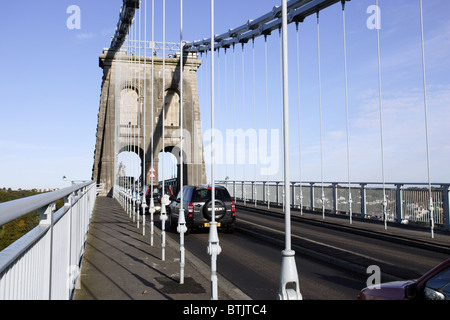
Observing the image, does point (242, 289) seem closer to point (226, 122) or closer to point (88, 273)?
point (88, 273)

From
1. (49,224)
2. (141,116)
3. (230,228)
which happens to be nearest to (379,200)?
(230,228)

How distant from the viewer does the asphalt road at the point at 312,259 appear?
7516 mm

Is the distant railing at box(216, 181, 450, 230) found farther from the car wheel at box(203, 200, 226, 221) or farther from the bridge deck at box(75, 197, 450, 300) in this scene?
the car wheel at box(203, 200, 226, 221)

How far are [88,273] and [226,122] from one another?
98.5 ft

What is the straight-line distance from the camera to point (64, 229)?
4551mm

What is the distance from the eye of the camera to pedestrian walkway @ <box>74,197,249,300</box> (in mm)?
6715

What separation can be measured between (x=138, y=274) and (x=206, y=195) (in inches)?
293

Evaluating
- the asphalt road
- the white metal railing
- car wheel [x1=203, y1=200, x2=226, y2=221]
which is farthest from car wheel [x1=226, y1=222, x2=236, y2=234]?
the white metal railing

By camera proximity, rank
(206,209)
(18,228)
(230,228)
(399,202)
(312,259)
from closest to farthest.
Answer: (18,228), (312,259), (206,209), (230,228), (399,202)

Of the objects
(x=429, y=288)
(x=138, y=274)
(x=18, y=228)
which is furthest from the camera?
(x=138, y=274)

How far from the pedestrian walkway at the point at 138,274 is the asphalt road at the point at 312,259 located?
56 cm

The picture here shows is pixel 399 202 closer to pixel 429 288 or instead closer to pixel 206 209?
pixel 206 209

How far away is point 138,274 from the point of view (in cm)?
817
